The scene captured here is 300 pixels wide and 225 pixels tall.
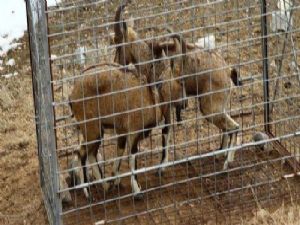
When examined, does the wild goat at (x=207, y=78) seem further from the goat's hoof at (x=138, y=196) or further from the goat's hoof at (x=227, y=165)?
the goat's hoof at (x=138, y=196)

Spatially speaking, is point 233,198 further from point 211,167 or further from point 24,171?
point 24,171

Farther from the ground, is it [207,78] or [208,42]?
[208,42]

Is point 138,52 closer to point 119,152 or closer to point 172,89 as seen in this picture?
point 172,89

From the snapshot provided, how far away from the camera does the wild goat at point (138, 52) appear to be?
22.0ft

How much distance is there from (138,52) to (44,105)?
4.14ft

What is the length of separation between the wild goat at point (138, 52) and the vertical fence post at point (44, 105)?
67 cm

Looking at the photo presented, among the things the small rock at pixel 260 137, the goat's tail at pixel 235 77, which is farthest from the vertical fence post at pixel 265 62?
the goat's tail at pixel 235 77

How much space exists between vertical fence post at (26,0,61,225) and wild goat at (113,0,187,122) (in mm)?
674

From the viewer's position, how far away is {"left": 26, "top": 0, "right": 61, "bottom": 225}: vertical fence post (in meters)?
5.72

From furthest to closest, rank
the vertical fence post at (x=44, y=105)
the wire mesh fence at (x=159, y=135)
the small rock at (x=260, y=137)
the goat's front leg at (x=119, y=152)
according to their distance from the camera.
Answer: the small rock at (x=260, y=137), the goat's front leg at (x=119, y=152), the wire mesh fence at (x=159, y=135), the vertical fence post at (x=44, y=105)

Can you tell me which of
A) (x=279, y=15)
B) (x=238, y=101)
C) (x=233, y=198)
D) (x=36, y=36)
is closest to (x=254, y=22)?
(x=238, y=101)

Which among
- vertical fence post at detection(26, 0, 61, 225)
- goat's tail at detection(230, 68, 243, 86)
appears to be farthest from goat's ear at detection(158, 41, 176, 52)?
vertical fence post at detection(26, 0, 61, 225)

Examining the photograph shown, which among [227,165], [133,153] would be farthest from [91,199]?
[227,165]

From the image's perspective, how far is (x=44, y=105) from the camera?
19.8 feet
